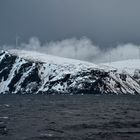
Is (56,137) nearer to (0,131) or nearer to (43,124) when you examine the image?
(0,131)

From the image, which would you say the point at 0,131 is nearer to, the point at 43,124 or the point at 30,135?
the point at 30,135

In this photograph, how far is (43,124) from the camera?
10125cm

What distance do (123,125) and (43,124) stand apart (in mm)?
23880

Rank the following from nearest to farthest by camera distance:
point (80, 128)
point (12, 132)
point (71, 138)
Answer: point (71, 138), point (12, 132), point (80, 128)

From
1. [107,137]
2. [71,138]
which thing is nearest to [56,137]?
[71,138]

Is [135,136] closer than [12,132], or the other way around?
[135,136]

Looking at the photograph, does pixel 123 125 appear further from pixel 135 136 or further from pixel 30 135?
pixel 30 135

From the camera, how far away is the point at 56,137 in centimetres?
7850

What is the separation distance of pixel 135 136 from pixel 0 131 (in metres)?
34.3

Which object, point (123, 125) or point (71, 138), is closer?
point (71, 138)

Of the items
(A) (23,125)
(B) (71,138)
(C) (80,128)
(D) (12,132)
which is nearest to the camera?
(B) (71,138)

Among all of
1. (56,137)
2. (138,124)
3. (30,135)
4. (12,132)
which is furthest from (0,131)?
(138,124)

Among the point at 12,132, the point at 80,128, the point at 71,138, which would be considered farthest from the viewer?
the point at 80,128

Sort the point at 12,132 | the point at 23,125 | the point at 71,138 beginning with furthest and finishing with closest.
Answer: the point at 23,125
the point at 12,132
the point at 71,138
